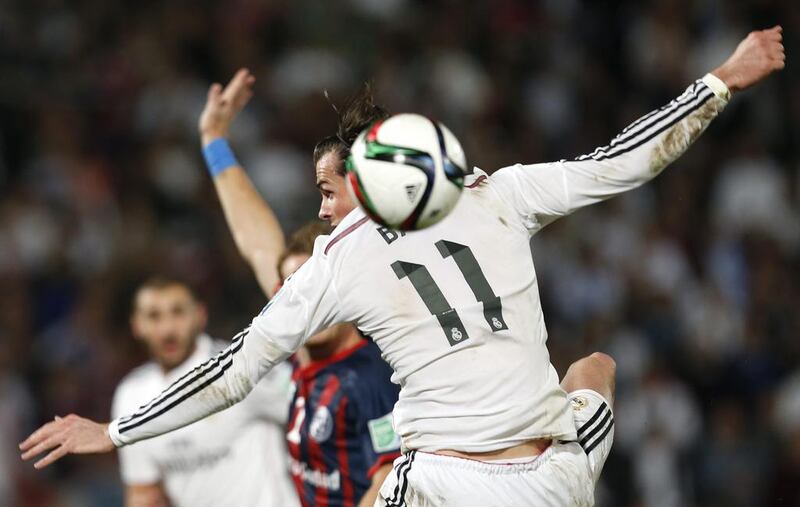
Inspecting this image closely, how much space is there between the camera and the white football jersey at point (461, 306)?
14.5 ft

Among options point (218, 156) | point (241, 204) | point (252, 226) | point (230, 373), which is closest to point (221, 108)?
point (218, 156)

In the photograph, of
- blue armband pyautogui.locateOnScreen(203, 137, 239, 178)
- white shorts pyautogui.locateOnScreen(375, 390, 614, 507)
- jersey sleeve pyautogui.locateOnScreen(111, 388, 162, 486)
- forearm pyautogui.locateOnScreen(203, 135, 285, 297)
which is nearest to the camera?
white shorts pyautogui.locateOnScreen(375, 390, 614, 507)

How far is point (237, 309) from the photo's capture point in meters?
11.2

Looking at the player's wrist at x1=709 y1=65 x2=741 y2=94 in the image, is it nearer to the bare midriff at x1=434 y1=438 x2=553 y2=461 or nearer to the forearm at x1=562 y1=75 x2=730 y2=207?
the forearm at x1=562 y1=75 x2=730 y2=207

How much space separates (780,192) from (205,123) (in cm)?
678

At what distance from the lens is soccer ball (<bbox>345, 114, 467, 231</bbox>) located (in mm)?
4035

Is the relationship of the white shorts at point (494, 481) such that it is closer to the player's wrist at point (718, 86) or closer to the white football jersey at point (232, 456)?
the player's wrist at point (718, 86)

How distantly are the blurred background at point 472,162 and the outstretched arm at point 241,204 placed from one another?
3618 millimetres

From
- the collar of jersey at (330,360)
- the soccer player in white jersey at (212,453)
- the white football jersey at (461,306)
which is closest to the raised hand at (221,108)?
the soccer player in white jersey at (212,453)

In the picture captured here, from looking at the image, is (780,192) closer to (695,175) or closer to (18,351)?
(695,175)

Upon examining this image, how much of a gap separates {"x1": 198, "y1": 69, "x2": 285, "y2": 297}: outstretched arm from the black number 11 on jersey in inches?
78.1

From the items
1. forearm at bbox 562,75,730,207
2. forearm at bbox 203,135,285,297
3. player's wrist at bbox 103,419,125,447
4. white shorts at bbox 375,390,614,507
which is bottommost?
white shorts at bbox 375,390,614,507

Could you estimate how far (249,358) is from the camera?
15.2 ft

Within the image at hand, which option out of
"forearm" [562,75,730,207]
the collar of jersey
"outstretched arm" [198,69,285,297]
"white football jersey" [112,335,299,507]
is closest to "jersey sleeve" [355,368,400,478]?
the collar of jersey
